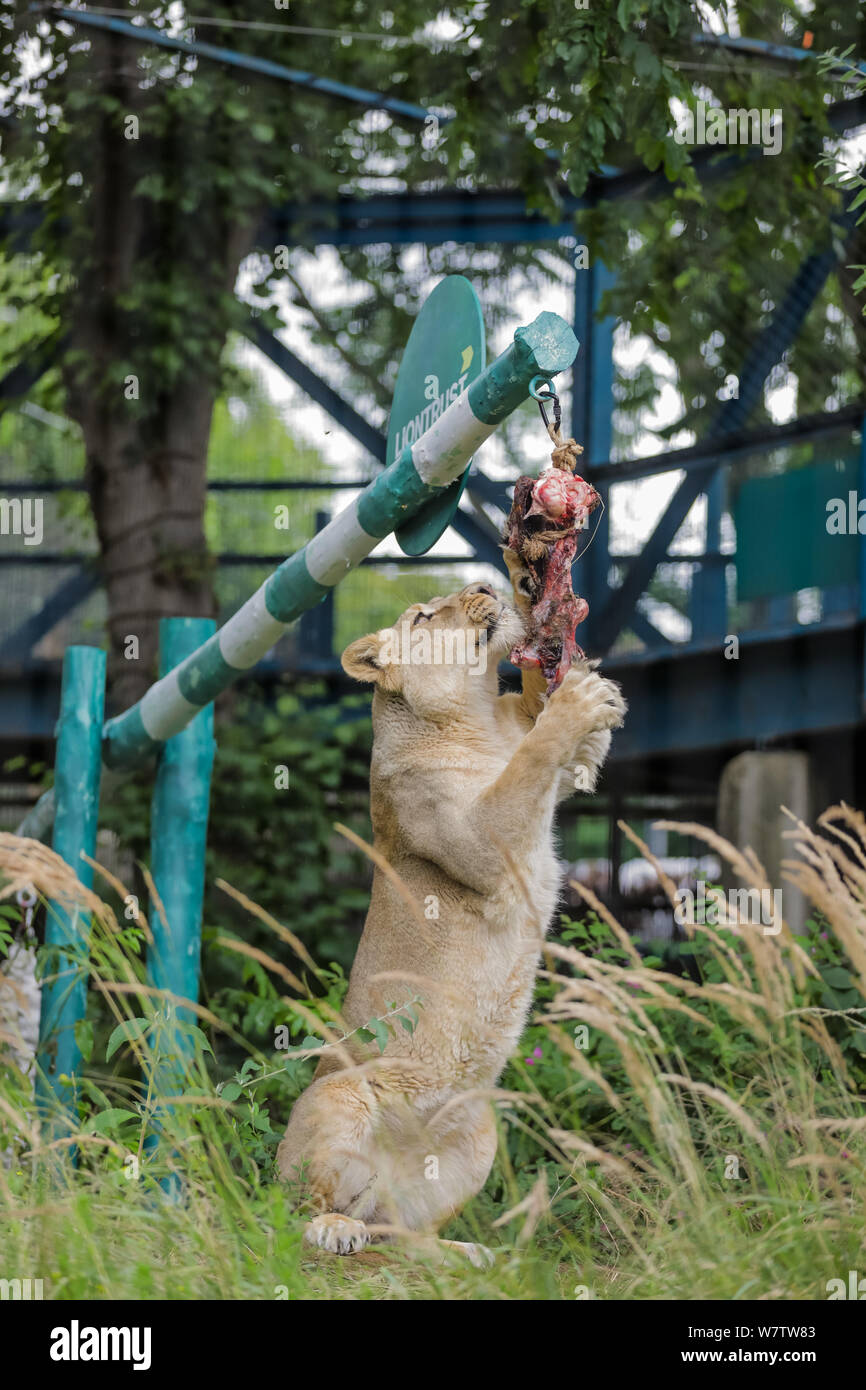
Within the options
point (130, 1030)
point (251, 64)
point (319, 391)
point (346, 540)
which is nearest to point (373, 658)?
point (346, 540)

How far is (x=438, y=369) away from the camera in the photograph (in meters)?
3.17

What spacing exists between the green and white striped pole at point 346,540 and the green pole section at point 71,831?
0.11m

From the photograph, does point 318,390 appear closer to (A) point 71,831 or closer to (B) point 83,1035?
(A) point 71,831

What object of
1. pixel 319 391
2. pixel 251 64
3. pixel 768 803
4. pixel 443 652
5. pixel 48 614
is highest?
pixel 251 64

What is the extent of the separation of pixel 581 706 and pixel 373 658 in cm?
75

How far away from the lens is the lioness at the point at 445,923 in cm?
312

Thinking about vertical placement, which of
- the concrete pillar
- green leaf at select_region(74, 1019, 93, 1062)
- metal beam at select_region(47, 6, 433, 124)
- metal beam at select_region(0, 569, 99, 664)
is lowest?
green leaf at select_region(74, 1019, 93, 1062)

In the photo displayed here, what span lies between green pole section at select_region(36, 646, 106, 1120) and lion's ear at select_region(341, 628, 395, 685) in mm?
941

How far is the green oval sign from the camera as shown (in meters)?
3.03

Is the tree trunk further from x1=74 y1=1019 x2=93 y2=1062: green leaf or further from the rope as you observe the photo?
the rope

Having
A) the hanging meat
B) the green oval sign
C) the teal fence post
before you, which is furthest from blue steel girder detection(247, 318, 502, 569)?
the hanging meat
